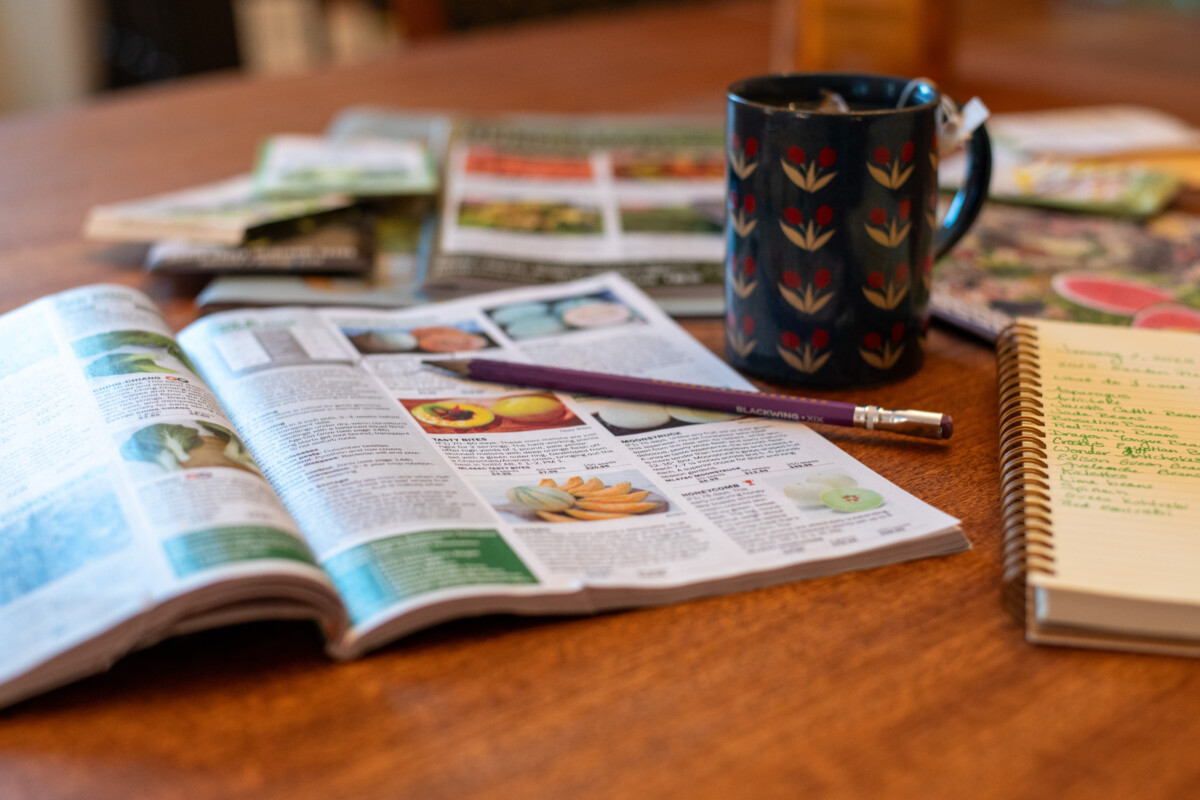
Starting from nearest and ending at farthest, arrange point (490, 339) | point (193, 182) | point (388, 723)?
point (388, 723)
point (490, 339)
point (193, 182)

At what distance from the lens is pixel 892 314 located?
0.59 meters

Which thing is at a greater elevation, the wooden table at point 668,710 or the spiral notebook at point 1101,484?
the spiral notebook at point 1101,484

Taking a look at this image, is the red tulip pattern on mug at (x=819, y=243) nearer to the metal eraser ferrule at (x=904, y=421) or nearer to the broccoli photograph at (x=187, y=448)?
the metal eraser ferrule at (x=904, y=421)

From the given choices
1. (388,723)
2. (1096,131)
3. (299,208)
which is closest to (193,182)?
(299,208)

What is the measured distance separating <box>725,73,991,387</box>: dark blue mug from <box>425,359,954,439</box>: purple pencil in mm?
48

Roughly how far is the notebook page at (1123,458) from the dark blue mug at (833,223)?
88mm

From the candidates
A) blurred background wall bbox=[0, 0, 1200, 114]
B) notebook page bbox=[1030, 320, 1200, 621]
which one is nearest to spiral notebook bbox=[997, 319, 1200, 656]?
notebook page bbox=[1030, 320, 1200, 621]

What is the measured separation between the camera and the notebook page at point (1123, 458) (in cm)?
39

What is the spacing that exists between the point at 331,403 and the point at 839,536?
0.26 metres

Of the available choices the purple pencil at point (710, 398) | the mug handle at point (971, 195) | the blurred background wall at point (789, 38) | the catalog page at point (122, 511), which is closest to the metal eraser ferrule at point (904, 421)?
the purple pencil at point (710, 398)

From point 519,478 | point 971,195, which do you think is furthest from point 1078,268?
point 519,478

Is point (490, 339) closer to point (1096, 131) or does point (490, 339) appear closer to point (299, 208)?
point (299, 208)

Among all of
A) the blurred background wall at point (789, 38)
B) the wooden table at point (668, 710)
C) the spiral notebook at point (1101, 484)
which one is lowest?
the wooden table at point (668, 710)

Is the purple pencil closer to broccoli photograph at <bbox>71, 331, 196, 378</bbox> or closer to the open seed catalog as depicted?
the open seed catalog
